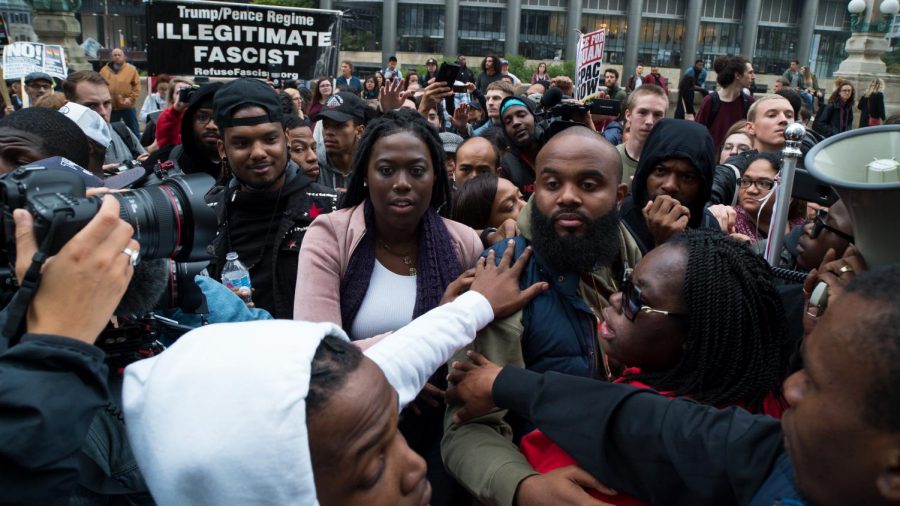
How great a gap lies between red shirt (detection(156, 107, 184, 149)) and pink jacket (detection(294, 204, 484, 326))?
12.0ft

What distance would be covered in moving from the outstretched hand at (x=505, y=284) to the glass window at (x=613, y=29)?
46449 mm

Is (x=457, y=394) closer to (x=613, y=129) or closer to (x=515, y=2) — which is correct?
(x=613, y=129)

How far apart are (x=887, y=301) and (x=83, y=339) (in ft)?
4.80

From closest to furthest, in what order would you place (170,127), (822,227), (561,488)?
(561,488) → (822,227) → (170,127)

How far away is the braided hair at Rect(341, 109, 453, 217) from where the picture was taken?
109 inches

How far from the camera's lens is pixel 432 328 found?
1973 millimetres

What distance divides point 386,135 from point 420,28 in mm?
43906

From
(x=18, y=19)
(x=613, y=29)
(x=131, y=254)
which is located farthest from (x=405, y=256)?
(x=613, y=29)

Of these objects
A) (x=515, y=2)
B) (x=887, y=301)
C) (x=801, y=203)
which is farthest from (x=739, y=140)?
(x=515, y=2)

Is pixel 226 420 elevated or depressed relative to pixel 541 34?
depressed

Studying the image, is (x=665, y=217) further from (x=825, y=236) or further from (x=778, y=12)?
(x=778, y=12)

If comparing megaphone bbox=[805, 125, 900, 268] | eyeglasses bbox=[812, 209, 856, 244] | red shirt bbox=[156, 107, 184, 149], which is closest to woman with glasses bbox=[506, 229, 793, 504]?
megaphone bbox=[805, 125, 900, 268]

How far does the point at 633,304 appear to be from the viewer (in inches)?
75.4

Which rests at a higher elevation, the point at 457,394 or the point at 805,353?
the point at 805,353
